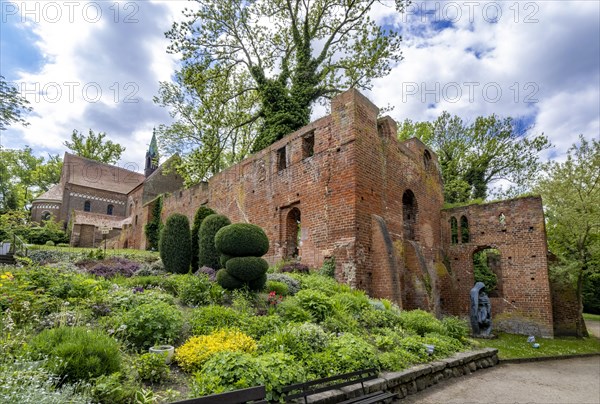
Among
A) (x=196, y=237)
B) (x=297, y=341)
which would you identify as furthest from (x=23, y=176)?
(x=297, y=341)

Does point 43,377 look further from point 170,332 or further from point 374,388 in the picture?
point 374,388

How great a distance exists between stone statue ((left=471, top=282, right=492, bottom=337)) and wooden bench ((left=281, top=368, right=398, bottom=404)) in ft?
25.5

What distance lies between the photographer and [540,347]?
11.3 meters

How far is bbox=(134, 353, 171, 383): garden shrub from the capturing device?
3.69 meters

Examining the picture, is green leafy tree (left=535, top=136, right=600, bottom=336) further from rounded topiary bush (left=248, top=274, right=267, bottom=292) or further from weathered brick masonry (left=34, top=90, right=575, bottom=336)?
rounded topiary bush (left=248, top=274, right=267, bottom=292)

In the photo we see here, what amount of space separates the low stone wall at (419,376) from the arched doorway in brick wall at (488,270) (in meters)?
13.7

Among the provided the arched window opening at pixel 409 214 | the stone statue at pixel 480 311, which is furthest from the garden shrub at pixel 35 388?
the arched window opening at pixel 409 214

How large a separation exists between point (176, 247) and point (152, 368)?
8.28 meters

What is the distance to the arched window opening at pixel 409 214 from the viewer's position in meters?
14.2

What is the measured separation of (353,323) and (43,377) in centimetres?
508

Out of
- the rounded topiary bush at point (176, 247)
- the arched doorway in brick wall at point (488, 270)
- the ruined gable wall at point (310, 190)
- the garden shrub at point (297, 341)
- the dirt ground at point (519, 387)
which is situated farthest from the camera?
the arched doorway in brick wall at point (488, 270)

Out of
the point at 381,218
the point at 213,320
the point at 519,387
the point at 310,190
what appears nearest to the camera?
the point at 213,320

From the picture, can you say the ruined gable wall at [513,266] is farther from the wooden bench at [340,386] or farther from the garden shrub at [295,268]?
the wooden bench at [340,386]

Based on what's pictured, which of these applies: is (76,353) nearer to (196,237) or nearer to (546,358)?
(196,237)
